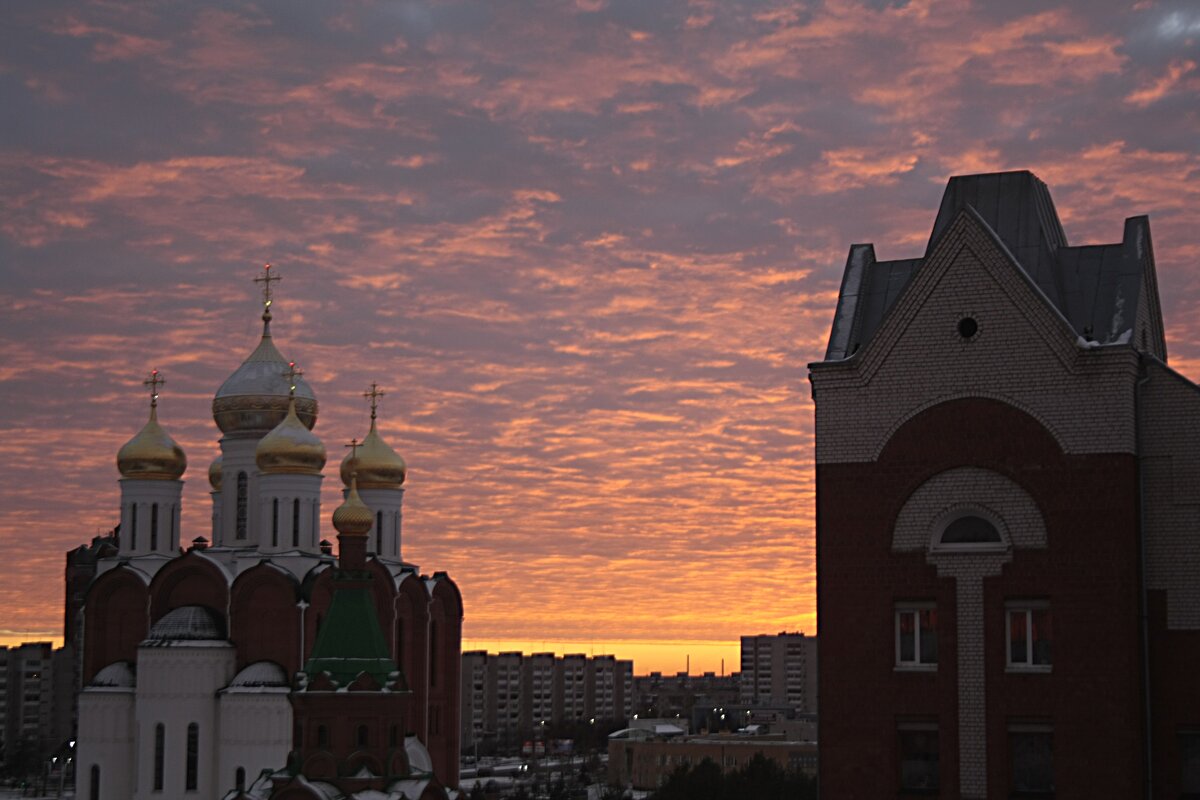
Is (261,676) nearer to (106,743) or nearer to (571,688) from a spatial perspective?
(106,743)

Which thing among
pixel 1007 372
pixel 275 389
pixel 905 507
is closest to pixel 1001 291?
pixel 1007 372

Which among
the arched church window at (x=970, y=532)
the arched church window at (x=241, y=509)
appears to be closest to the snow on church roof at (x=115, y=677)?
the arched church window at (x=241, y=509)

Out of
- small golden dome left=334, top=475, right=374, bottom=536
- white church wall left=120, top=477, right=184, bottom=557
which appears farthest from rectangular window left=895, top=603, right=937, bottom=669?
white church wall left=120, top=477, right=184, bottom=557

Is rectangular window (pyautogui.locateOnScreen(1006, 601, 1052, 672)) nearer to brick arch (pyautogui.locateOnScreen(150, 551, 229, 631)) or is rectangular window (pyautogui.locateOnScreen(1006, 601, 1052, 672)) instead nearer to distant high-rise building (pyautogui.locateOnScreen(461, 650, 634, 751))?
brick arch (pyautogui.locateOnScreen(150, 551, 229, 631))

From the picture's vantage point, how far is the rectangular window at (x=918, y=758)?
16.9 metres

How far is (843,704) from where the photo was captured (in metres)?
17.2

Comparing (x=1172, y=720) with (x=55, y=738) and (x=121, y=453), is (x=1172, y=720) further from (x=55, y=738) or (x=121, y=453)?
(x=55, y=738)

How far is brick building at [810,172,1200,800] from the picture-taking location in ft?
53.6

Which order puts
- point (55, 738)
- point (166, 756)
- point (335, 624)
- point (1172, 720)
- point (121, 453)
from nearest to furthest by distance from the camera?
point (1172, 720) < point (335, 624) < point (166, 756) < point (121, 453) < point (55, 738)

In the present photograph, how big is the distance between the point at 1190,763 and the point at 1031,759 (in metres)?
1.49

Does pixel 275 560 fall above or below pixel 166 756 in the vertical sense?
above

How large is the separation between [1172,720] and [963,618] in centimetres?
217

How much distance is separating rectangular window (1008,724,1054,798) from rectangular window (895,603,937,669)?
3.51 ft

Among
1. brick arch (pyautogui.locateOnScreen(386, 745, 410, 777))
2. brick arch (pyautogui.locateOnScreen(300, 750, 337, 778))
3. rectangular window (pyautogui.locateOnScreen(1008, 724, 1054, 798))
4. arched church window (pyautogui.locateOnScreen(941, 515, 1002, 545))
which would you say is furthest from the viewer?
brick arch (pyautogui.locateOnScreen(386, 745, 410, 777))
